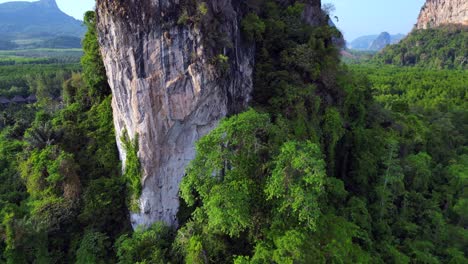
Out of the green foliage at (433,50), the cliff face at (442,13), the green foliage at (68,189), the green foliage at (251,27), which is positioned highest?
the cliff face at (442,13)

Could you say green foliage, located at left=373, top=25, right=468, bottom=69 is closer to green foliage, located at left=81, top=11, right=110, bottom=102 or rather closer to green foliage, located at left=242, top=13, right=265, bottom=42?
green foliage, located at left=242, top=13, right=265, bottom=42

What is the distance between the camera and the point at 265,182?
1252 cm

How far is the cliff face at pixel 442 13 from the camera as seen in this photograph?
90.8 metres

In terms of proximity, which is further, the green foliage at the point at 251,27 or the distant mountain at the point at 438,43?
the distant mountain at the point at 438,43

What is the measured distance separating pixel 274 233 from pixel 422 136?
2002 centimetres

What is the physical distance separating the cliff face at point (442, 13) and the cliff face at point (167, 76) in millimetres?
100926

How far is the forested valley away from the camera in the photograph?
1213 cm

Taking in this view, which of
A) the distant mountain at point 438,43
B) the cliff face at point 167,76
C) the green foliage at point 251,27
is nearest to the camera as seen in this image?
the cliff face at point 167,76

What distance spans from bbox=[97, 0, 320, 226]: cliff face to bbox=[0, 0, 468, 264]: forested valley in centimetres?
102

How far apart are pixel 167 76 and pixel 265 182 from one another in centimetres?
599

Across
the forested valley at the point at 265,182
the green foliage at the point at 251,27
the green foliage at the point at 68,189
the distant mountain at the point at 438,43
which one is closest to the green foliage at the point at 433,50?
the distant mountain at the point at 438,43

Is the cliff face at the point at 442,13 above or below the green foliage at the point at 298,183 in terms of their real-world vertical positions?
above

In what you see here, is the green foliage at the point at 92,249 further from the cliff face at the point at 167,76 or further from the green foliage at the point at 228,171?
the green foliage at the point at 228,171

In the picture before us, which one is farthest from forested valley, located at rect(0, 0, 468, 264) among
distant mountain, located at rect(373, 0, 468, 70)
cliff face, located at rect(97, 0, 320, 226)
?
distant mountain, located at rect(373, 0, 468, 70)
